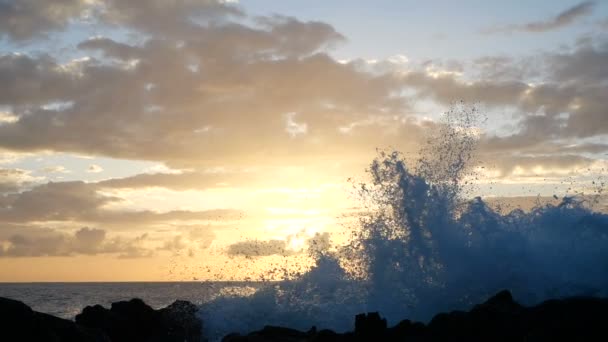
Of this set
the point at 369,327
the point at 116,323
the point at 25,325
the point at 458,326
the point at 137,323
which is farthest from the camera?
the point at 137,323

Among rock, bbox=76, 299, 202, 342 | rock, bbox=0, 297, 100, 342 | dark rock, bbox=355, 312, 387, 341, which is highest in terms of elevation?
rock, bbox=0, 297, 100, 342

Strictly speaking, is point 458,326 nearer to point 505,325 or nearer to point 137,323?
point 505,325

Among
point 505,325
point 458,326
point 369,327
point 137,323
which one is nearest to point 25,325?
point 369,327

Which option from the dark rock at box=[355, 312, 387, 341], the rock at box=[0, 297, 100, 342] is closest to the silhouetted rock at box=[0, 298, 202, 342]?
the rock at box=[0, 297, 100, 342]

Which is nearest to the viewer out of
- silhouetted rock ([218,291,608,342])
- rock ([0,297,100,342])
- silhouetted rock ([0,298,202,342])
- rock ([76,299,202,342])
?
rock ([0,297,100,342])

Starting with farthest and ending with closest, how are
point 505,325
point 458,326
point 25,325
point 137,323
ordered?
point 137,323, point 458,326, point 505,325, point 25,325

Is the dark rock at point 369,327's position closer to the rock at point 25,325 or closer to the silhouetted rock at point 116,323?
the silhouetted rock at point 116,323

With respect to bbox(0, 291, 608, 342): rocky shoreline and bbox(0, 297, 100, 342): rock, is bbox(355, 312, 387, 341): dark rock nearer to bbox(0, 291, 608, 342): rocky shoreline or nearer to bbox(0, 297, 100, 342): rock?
bbox(0, 291, 608, 342): rocky shoreline

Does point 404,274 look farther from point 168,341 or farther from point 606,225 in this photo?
point 168,341

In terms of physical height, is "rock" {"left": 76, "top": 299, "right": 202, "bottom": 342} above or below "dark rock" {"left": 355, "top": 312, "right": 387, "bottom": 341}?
below

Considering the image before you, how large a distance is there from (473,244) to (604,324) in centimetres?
1693

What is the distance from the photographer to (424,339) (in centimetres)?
1902

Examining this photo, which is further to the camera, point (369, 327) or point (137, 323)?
point (137, 323)

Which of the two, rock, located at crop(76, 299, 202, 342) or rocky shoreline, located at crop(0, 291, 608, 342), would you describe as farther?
rock, located at crop(76, 299, 202, 342)
